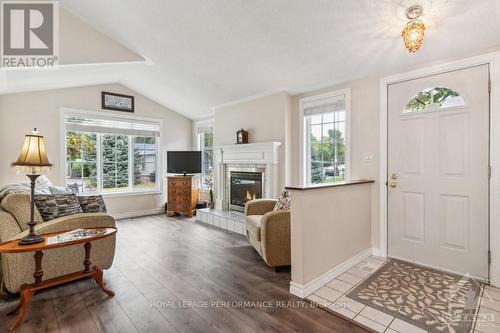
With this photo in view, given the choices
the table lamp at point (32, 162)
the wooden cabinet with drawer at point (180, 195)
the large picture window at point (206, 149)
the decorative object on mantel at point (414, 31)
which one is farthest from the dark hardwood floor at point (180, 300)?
the large picture window at point (206, 149)

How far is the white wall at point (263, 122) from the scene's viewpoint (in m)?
3.99

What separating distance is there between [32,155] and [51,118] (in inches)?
122

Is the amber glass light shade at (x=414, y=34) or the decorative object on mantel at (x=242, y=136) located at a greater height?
the amber glass light shade at (x=414, y=34)

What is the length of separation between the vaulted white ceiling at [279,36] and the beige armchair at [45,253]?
Answer: 2.39 metres

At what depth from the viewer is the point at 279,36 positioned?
9.26 feet

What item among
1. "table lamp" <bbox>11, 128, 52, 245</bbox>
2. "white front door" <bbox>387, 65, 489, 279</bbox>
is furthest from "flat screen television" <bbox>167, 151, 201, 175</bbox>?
"white front door" <bbox>387, 65, 489, 279</bbox>

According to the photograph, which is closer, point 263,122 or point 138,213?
point 263,122

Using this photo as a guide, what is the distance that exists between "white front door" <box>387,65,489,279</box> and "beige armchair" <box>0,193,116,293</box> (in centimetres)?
330

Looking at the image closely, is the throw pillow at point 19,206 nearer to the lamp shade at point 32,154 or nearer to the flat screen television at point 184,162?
the lamp shade at point 32,154

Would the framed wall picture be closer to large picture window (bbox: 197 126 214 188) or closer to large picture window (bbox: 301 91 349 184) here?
large picture window (bbox: 197 126 214 188)

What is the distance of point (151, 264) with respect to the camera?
2949 mm

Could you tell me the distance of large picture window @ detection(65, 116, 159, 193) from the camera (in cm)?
486

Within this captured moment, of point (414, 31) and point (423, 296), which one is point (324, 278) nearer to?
point (423, 296)

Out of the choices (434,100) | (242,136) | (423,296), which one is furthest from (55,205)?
(434,100)
